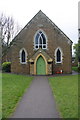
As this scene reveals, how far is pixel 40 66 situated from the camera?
91.8 ft

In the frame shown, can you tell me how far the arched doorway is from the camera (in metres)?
27.9

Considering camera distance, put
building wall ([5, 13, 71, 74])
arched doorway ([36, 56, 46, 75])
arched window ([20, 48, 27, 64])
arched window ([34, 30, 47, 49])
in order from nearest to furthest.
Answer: arched doorway ([36, 56, 46, 75])
building wall ([5, 13, 71, 74])
arched window ([34, 30, 47, 49])
arched window ([20, 48, 27, 64])

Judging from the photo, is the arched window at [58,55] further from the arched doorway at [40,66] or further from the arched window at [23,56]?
the arched window at [23,56]

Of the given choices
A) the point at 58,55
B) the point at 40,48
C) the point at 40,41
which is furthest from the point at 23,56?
the point at 58,55

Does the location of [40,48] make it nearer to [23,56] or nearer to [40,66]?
[40,66]

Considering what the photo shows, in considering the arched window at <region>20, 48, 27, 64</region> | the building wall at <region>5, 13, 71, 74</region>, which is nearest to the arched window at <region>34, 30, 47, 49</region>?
the building wall at <region>5, 13, 71, 74</region>

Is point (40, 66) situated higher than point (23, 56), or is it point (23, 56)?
point (23, 56)

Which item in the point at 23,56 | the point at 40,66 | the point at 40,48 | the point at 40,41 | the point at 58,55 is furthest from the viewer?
the point at 23,56

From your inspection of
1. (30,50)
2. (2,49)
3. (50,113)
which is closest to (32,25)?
(30,50)

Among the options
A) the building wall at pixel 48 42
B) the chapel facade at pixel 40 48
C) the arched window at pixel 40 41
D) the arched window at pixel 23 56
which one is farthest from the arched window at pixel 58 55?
the arched window at pixel 23 56

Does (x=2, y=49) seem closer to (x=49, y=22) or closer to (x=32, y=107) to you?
(x=49, y=22)

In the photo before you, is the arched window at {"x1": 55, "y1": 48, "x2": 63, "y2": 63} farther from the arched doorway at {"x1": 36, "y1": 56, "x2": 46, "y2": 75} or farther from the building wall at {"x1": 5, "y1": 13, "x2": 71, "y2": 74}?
the arched doorway at {"x1": 36, "y1": 56, "x2": 46, "y2": 75}

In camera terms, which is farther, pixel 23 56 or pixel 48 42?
pixel 23 56

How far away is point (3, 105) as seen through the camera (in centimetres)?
852
